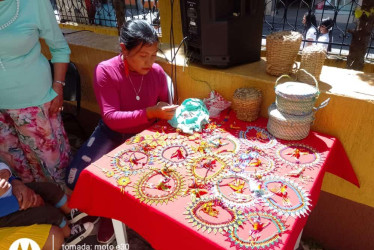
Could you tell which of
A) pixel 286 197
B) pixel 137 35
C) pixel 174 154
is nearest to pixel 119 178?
pixel 174 154

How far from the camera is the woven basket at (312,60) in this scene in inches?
66.6

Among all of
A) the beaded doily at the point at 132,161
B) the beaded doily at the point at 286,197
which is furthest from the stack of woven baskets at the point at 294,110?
the beaded doily at the point at 132,161

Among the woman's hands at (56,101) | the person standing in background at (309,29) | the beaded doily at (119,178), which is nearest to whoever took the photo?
the beaded doily at (119,178)

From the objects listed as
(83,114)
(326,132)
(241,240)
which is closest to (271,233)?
(241,240)

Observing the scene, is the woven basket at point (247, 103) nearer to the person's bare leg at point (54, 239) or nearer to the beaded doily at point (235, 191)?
the beaded doily at point (235, 191)

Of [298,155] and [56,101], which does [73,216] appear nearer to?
[56,101]

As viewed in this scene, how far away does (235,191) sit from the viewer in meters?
1.31

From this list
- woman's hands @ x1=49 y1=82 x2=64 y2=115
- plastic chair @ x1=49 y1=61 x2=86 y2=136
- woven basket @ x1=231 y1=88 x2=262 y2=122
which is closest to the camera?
woven basket @ x1=231 y1=88 x2=262 y2=122

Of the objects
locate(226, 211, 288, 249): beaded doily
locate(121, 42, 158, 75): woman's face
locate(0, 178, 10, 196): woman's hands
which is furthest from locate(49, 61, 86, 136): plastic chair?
locate(226, 211, 288, 249): beaded doily

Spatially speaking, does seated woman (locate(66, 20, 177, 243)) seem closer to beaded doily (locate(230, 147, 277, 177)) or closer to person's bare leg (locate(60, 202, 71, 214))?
person's bare leg (locate(60, 202, 71, 214))

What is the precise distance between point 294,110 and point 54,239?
5.01ft

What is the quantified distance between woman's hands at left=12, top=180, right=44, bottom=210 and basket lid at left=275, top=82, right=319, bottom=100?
1509 mm

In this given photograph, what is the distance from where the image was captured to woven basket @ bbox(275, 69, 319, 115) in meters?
1.57

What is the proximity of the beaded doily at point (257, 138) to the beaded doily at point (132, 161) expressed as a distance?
0.56m
